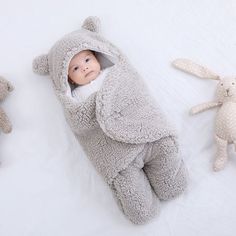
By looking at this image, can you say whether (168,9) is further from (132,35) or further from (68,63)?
(68,63)

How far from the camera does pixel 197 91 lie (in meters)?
1.28

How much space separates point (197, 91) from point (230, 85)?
0.40 feet

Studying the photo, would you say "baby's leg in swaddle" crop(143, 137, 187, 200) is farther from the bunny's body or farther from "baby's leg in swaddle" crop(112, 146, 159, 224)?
the bunny's body

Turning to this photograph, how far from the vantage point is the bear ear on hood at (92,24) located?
133 centimetres

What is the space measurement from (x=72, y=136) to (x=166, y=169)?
1.07ft

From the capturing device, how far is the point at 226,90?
1188mm

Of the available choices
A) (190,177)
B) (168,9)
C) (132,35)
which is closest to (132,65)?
(132,35)

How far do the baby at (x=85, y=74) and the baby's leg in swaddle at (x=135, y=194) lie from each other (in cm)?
27

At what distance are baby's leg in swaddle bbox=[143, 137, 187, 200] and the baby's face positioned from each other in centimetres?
29

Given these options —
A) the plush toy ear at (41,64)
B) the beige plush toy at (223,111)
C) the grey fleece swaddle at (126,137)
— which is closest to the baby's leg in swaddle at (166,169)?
the grey fleece swaddle at (126,137)

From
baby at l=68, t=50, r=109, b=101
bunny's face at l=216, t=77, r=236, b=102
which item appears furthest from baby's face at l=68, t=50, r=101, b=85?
bunny's face at l=216, t=77, r=236, b=102

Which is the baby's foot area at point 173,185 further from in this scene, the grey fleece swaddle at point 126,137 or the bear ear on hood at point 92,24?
the bear ear on hood at point 92,24

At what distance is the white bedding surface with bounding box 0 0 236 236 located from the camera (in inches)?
45.5

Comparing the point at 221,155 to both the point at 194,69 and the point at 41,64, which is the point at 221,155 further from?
the point at 41,64
